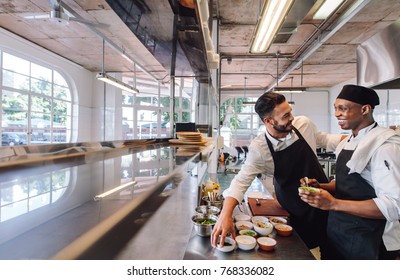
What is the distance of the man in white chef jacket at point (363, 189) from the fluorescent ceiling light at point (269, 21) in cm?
62

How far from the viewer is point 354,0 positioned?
332cm

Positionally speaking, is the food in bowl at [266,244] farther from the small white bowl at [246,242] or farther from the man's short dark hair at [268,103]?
the man's short dark hair at [268,103]

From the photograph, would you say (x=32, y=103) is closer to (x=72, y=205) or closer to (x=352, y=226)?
(x=72, y=205)

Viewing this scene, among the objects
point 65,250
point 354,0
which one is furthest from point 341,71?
point 65,250

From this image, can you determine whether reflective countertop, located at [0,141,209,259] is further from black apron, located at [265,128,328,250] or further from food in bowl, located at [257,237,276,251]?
black apron, located at [265,128,328,250]

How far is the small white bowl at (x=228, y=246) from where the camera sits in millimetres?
1205

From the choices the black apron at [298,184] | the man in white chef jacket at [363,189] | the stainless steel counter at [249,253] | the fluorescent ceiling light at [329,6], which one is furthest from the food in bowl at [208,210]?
the fluorescent ceiling light at [329,6]

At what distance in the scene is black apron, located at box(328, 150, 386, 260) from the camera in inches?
48.4

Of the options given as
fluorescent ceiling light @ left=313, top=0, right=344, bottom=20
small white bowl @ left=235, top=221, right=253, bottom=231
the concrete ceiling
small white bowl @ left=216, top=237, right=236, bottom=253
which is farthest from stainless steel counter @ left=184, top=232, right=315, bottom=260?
fluorescent ceiling light @ left=313, top=0, right=344, bottom=20

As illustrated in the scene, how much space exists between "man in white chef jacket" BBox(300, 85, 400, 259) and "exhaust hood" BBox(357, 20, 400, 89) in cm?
105

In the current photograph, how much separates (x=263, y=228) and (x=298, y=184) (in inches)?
16.4
